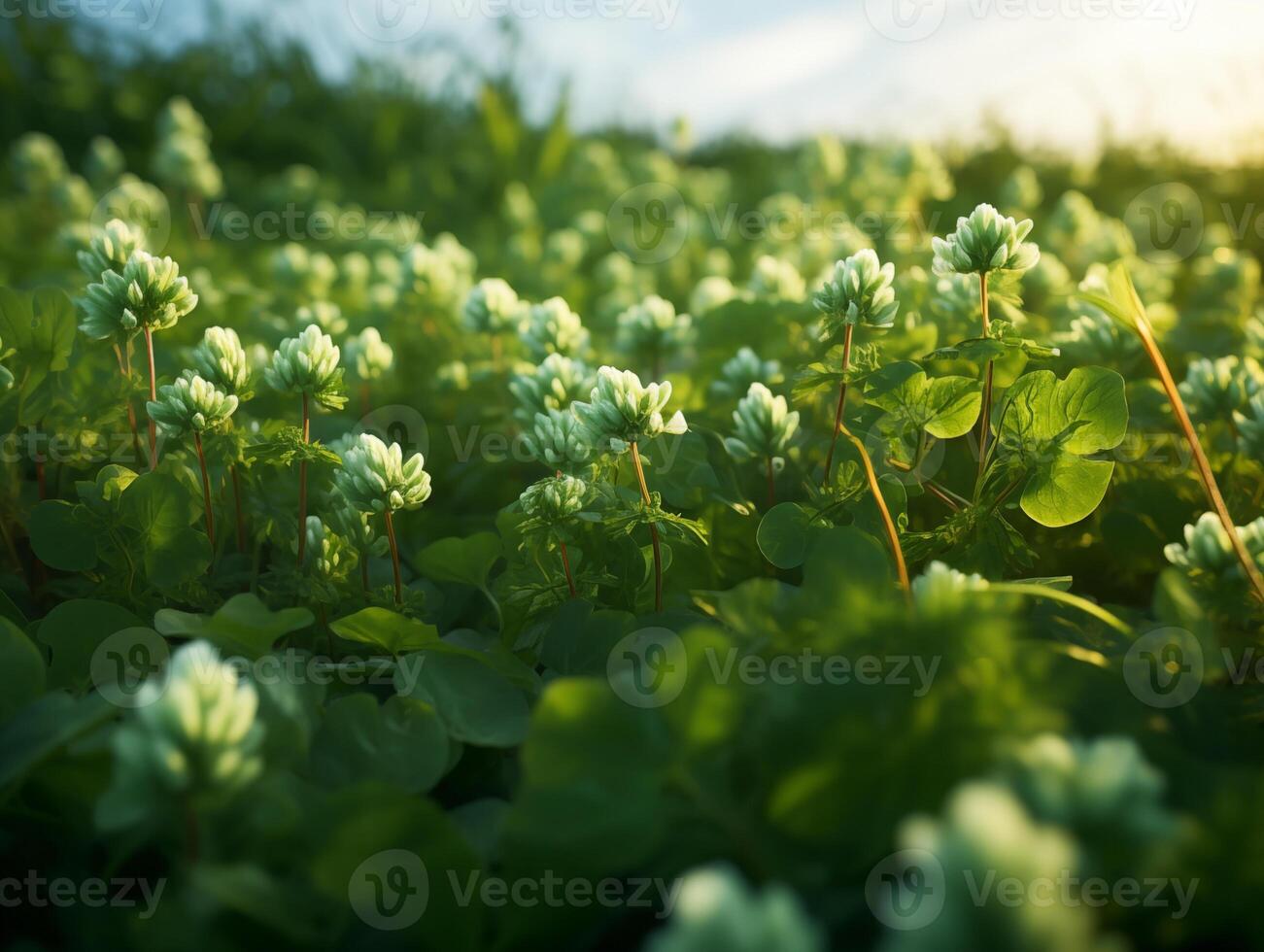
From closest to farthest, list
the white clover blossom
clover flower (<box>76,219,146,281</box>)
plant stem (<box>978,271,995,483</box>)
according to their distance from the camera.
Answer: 1. the white clover blossom
2. plant stem (<box>978,271,995,483</box>)
3. clover flower (<box>76,219,146,281</box>)

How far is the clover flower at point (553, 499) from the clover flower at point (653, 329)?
766 mm

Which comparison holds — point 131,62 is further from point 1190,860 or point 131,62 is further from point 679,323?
point 1190,860

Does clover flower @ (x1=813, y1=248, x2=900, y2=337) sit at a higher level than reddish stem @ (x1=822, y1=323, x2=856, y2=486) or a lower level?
higher

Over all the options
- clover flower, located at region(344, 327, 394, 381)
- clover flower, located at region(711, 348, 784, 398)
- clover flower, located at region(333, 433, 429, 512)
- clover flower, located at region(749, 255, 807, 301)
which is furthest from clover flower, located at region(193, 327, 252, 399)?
Answer: clover flower, located at region(749, 255, 807, 301)

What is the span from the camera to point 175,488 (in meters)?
1.45

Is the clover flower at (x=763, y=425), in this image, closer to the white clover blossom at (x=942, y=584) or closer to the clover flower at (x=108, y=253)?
the white clover blossom at (x=942, y=584)

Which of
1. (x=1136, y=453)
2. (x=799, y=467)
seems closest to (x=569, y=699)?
(x=799, y=467)

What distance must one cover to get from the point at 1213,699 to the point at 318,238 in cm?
455

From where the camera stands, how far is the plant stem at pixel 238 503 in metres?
1.54

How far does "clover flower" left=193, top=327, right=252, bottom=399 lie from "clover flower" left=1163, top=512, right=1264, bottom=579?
1.34 m

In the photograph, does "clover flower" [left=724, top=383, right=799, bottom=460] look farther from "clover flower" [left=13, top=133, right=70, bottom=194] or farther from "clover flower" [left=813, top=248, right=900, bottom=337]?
"clover flower" [left=13, top=133, right=70, bottom=194]

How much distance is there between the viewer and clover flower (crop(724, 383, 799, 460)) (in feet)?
5.00

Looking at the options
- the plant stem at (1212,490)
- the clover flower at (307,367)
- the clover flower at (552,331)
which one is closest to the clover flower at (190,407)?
the clover flower at (307,367)

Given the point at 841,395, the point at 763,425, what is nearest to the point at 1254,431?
the point at 841,395
